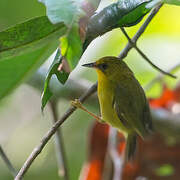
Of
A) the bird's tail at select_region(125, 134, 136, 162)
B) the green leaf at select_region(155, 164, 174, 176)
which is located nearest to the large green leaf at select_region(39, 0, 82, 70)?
the bird's tail at select_region(125, 134, 136, 162)

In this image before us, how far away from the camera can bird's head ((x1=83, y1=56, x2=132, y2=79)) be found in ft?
7.68

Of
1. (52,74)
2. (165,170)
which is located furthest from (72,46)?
(165,170)

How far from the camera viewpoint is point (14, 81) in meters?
2.10

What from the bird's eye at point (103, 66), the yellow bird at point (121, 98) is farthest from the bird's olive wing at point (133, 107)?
the bird's eye at point (103, 66)

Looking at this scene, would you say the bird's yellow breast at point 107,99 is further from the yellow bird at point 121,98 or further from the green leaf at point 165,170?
the green leaf at point 165,170

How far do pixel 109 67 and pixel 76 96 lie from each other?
545mm

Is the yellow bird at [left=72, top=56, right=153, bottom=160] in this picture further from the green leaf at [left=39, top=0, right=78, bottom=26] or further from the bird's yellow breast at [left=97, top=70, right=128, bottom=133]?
the green leaf at [left=39, top=0, right=78, bottom=26]

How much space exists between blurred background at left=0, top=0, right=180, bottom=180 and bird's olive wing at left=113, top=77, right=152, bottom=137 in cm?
49

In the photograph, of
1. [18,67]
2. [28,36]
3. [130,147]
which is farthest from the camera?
[130,147]

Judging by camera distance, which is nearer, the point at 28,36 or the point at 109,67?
the point at 28,36

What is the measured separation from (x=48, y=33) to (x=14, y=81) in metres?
0.69

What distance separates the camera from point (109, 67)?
94.3 inches

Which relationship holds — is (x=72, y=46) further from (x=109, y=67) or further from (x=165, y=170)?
(x=165, y=170)

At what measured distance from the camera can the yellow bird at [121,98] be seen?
2.40 metres
